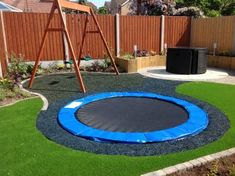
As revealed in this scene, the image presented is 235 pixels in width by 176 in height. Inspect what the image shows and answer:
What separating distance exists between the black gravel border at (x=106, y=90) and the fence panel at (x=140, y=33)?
8.55 ft

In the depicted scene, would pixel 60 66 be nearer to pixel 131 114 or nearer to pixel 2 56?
pixel 2 56

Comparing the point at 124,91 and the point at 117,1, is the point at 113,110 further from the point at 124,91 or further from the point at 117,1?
the point at 117,1

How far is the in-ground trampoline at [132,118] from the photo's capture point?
396cm

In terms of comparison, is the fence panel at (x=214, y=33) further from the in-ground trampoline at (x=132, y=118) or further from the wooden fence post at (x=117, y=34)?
the in-ground trampoline at (x=132, y=118)

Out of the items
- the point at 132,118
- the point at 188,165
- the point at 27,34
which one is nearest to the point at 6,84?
the point at 27,34

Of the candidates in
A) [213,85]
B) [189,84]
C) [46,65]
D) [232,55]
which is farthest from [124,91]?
[232,55]

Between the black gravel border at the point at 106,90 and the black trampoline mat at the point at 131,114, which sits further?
the black trampoline mat at the point at 131,114

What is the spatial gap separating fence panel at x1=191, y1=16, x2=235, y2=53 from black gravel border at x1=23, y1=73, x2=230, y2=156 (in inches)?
172

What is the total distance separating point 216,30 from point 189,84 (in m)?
4.92

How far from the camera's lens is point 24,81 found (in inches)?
314

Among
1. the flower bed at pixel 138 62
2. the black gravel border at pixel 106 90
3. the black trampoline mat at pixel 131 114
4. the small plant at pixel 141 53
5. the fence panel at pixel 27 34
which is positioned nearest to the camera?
the black gravel border at pixel 106 90

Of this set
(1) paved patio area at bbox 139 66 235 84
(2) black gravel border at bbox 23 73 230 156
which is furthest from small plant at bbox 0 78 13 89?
(1) paved patio area at bbox 139 66 235 84

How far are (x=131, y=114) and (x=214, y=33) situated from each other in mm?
8055

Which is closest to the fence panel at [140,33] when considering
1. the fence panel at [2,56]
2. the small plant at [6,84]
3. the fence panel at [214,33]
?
the fence panel at [214,33]
